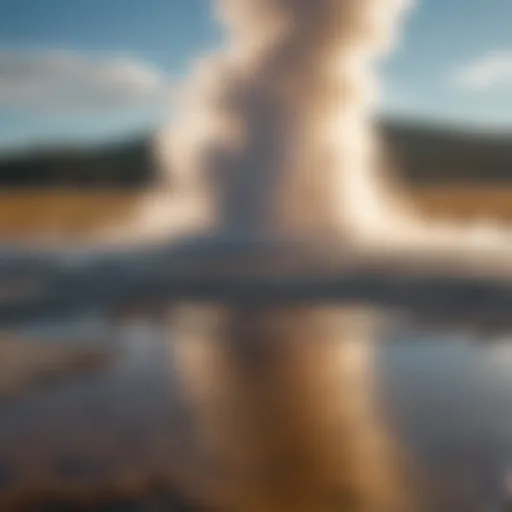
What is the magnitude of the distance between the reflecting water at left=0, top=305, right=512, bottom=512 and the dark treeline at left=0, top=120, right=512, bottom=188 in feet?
198

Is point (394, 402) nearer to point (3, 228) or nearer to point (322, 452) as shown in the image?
point (322, 452)

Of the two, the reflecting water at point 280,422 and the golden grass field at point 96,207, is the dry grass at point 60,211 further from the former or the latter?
the reflecting water at point 280,422

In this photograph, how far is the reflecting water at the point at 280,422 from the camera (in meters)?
8.78

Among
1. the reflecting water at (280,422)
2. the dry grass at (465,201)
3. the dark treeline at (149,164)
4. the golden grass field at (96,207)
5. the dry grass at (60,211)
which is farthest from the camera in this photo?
the dark treeline at (149,164)

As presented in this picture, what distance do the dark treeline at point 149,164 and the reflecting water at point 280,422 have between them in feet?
198

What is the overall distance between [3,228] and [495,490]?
1537 inches

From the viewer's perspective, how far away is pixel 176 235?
28.8 meters

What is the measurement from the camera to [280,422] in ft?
35.3

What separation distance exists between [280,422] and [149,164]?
6901 cm

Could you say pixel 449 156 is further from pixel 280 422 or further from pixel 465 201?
pixel 280 422

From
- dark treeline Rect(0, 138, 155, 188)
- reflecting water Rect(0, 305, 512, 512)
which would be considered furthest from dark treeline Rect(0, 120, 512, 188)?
reflecting water Rect(0, 305, 512, 512)

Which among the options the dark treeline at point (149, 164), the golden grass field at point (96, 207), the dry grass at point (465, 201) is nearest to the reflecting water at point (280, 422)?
the golden grass field at point (96, 207)

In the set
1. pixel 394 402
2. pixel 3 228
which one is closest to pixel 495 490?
pixel 394 402

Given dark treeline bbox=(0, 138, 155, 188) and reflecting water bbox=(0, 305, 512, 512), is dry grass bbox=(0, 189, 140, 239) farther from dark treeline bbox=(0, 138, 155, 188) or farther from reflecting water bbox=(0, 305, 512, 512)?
reflecting water bbox=(0, 305, 512, 512)
